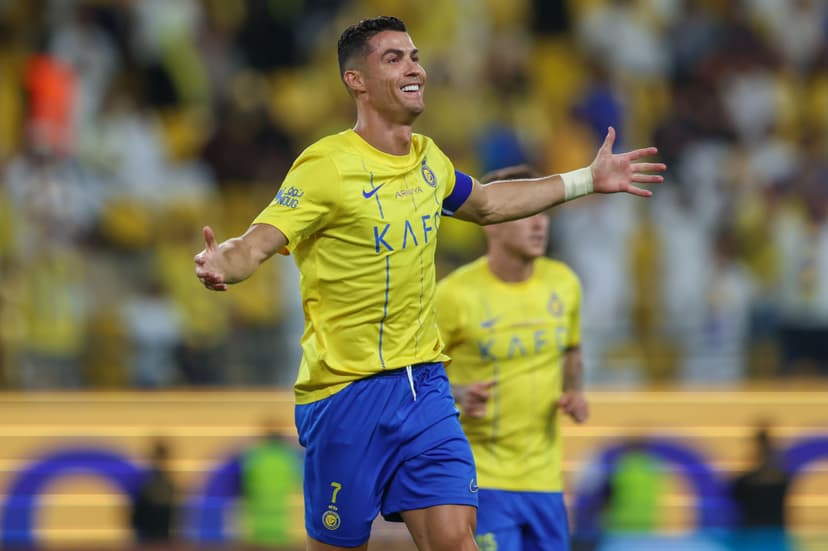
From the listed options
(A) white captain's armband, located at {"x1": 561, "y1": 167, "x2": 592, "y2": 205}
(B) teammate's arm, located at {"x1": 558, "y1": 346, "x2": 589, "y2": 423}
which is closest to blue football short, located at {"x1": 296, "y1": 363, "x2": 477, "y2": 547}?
(A) white captain's armband, located at {"x1": 561, "y1": 167, "x2": 592, "y2": 205}

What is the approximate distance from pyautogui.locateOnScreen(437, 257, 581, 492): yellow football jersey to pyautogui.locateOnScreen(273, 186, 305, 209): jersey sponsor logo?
5.26ft

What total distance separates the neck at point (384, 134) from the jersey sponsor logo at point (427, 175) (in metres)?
0.10

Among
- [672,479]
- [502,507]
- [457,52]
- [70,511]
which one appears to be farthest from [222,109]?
[502,507]

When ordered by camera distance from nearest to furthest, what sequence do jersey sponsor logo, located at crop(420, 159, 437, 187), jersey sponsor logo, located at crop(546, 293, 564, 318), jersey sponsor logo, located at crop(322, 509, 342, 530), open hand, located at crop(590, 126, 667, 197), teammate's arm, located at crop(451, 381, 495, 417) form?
jersey sponsor logo, located at crop(322, 509, 342, 530) → jersey sponsor logo, located at crop(420, 159, 437, 187) → open hand, located at crop(590, 126, 667, 197) → teammate's arm, located at crop(451, 381, 495, 417) → jersey sponsor logo, located at crop(546, 293, 564, 318)

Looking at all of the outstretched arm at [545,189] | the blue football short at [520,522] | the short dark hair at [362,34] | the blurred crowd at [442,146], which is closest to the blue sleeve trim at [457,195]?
the outstretched arm at [545,189]

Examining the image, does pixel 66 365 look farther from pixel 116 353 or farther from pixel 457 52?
pixel 457 52

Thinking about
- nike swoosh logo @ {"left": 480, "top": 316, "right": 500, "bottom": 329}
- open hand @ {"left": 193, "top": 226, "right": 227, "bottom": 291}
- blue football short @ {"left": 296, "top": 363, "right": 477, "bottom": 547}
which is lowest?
blue football short @ {"left": 296, "top": 363, "right": 477, "bottom": 547}

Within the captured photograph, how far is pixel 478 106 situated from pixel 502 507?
6.51 metres

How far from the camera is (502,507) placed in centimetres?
629

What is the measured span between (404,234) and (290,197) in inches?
16.4

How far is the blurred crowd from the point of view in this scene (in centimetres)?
1107

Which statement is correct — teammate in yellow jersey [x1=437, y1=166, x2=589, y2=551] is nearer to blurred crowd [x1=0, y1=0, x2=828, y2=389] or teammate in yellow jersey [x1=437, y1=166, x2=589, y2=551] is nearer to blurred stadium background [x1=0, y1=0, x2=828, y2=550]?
blurred stadium background [x1=0, y1=0, x2=828, y2=550]

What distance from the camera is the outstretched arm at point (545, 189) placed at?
5355 mm

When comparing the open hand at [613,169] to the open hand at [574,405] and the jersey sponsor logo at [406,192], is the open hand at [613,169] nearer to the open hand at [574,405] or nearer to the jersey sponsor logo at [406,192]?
the jersey sponsor logo at [406,192]
